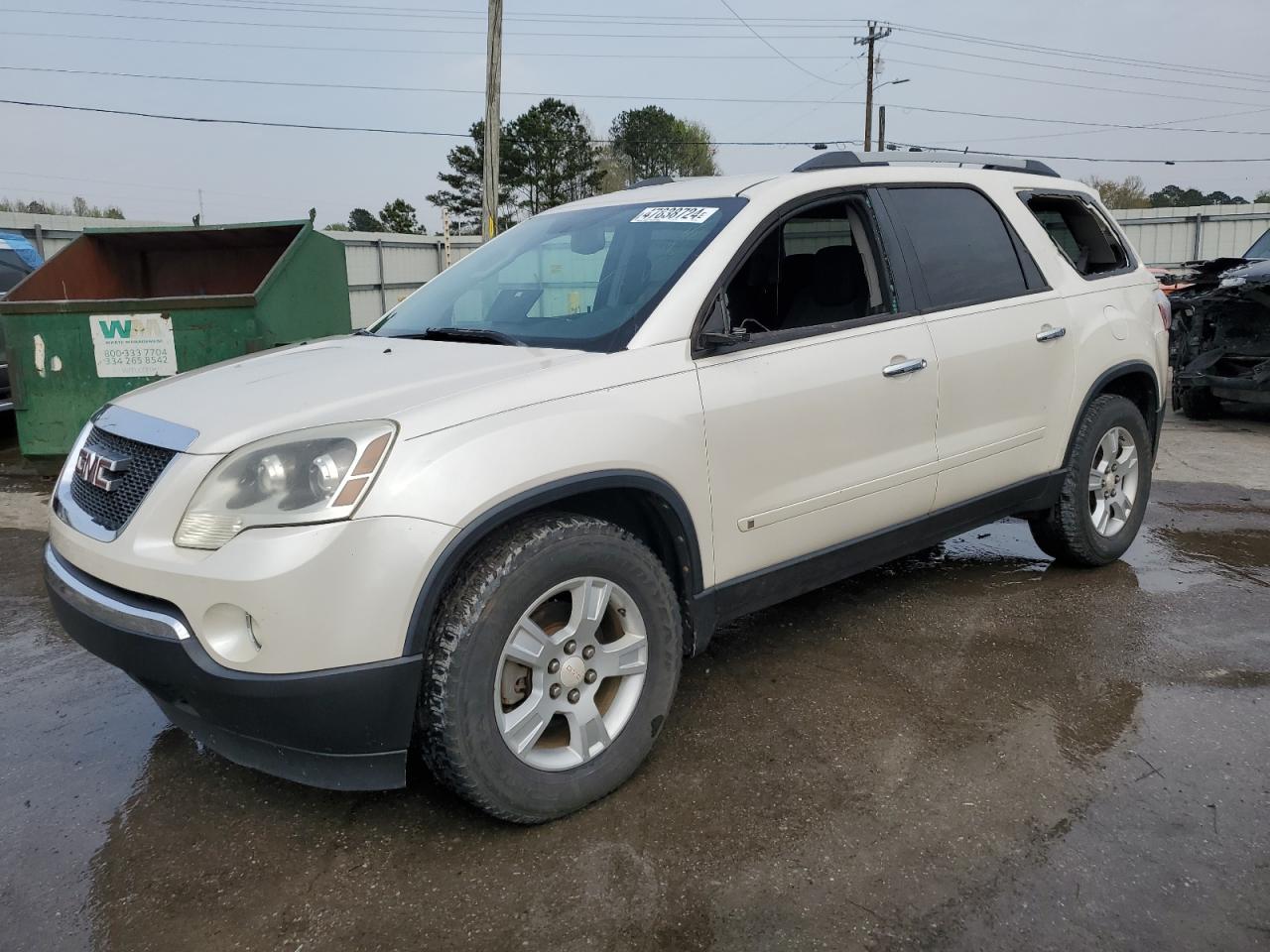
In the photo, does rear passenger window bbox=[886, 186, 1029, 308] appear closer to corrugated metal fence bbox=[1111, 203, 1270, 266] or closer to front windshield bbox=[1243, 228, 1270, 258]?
front windshield bbox=[1243, 228, 1270, 258]

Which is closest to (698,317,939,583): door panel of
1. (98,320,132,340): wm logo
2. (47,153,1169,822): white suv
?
(47,153,1169,822): white suv

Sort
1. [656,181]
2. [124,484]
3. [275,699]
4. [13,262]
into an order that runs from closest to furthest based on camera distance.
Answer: [275,699], [124,484], [656,181], [13,262]

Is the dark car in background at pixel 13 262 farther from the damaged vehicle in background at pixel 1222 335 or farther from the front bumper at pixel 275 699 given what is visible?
the damaged vehicle in background at pixel 1222 335

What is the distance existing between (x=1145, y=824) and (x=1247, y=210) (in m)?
28.0

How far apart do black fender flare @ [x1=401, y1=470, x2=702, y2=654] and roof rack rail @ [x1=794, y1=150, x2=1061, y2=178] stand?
148 cm

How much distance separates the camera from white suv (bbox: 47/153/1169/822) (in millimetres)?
2377

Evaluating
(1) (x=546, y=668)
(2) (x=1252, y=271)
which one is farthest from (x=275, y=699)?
(2) (x=1252, y=271)

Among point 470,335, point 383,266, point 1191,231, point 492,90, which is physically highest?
point 492,90

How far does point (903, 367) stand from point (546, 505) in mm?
1536

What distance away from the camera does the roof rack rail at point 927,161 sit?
3736 mm

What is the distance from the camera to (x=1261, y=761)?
3.04 meters

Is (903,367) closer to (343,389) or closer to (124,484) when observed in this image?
(343,389)

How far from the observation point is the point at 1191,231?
2547cm

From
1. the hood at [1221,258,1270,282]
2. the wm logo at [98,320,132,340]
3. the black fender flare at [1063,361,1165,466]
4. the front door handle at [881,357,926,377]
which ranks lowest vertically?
the black fender flare at [1063,361,1165,466]
